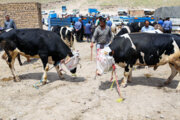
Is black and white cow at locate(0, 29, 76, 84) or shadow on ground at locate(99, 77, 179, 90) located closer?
shadow on ground at locate(99, 77, 179, 90)

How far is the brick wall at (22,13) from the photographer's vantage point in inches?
498

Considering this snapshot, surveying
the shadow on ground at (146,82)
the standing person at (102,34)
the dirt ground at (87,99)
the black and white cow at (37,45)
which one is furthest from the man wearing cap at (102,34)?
the shadow on ground at (146,82)

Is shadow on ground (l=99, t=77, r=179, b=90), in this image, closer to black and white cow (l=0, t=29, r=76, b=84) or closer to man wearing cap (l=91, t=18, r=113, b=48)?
black and white cow (l=0, t=29, r=76, b=84)

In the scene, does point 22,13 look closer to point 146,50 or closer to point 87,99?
point 87,99

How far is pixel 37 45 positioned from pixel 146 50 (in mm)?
3594

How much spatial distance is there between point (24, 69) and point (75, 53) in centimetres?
333

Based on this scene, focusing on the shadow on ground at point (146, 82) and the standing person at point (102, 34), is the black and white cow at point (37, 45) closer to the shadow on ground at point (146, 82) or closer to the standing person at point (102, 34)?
the standing person at point (102, 34)

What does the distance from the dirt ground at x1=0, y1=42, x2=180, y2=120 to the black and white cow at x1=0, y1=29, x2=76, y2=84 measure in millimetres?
749

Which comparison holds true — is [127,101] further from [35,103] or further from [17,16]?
[17,16]

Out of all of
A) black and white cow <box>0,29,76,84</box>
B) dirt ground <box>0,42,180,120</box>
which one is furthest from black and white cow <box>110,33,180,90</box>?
black and white cow <box>0,29,76,84</box>

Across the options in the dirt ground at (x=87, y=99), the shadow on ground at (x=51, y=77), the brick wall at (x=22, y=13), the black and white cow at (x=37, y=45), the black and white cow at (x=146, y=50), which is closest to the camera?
the dirt ground at (x=87, y=99)

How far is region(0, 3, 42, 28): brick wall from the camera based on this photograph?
1264 centimetres

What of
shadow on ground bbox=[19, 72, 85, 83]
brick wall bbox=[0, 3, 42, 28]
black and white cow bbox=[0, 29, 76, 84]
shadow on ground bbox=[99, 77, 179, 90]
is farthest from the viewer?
brick wall bbox=[0, 3, 42, 28]

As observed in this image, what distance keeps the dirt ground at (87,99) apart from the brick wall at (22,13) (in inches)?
271
